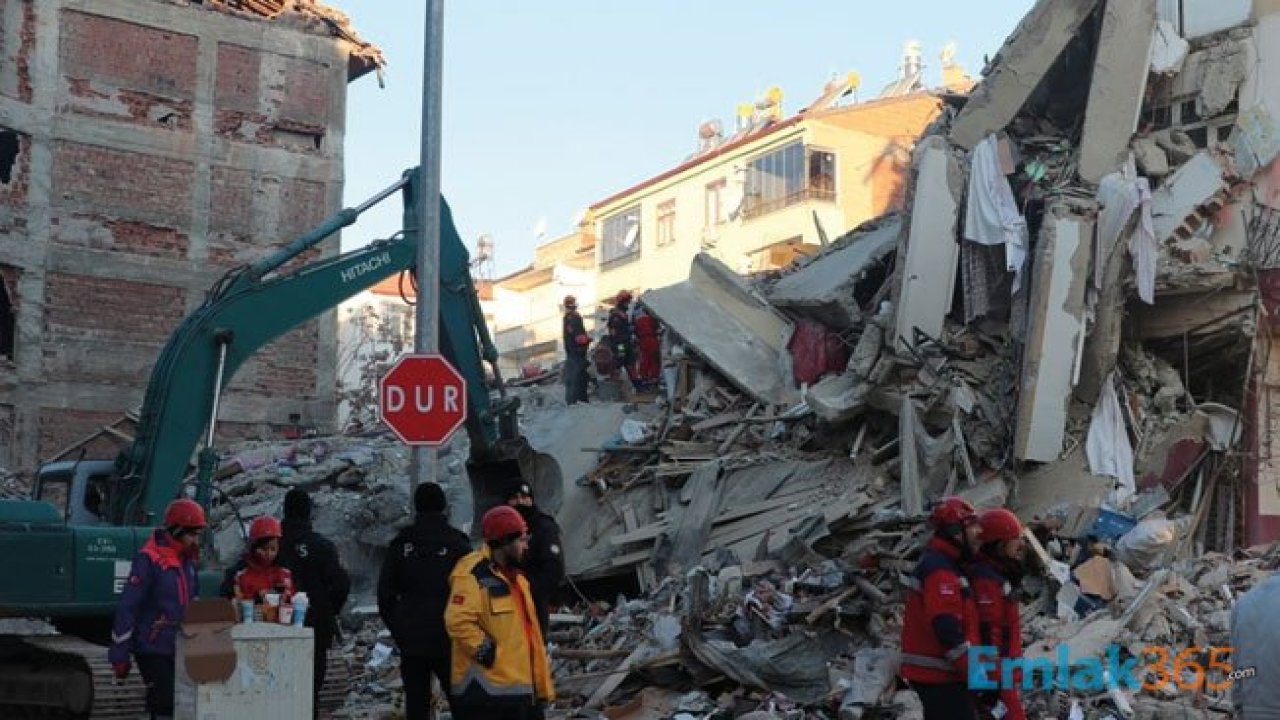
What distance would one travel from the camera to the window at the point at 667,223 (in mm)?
49406

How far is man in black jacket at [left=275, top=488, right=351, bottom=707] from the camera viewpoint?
955 centimetres

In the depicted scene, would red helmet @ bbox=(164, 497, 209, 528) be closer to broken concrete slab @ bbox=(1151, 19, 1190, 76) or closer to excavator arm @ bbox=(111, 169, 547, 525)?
excavator arm @ bbox=(111, 169, 547, 525)

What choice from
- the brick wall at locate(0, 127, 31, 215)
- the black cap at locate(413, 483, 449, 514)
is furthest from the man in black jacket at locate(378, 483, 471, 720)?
the brick wall at locate(0, 127, 31, 215)

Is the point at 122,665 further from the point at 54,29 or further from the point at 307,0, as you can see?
the point at 307,0

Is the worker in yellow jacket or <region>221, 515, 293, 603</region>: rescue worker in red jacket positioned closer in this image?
the worker in yellow jacket

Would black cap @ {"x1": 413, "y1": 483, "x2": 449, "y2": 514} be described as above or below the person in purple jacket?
above

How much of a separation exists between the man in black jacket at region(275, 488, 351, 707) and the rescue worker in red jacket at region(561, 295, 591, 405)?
1198 cm

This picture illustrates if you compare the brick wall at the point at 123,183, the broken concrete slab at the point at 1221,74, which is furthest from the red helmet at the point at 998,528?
the brick wall at the point at 123,183

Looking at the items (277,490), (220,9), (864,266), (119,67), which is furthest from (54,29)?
(864,266)

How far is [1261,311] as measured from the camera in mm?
17094

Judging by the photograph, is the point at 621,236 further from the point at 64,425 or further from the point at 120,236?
the point at 64,425

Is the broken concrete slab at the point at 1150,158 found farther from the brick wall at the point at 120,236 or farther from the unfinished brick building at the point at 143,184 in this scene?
the brick wall at the point at 120,236

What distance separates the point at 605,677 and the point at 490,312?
49.2m

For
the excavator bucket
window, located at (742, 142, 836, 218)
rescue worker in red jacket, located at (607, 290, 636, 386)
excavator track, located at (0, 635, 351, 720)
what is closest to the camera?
excavator track, located at (0, 635, 351, 720)
